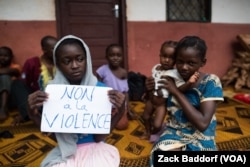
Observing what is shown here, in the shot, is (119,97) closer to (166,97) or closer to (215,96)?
(166,97)

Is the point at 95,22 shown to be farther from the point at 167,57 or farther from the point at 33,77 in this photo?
the point at 167,57

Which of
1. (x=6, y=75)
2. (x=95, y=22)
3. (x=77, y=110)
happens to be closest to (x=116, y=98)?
(x=77, y=110)

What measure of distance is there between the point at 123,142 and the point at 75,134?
1137 mm

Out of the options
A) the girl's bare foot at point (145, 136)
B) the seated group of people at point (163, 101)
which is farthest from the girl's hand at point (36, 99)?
the girl's bare foot at point (145, 136)

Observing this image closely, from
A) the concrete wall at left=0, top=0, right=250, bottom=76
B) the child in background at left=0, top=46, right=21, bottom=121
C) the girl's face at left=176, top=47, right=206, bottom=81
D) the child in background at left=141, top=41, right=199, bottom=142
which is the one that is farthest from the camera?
the concrete wall at left=0, top=0, right=250, bottom=76

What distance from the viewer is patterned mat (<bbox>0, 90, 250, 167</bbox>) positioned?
7.25 ft

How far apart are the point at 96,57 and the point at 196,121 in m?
3.14

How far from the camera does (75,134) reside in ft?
4.84

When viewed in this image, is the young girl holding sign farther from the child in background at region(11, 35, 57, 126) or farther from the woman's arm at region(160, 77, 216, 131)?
the child in background at region(11, 35, 57, 126)

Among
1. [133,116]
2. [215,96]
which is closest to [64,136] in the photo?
[215,96]

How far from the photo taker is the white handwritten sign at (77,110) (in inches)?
52.7

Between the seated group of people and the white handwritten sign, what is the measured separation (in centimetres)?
5

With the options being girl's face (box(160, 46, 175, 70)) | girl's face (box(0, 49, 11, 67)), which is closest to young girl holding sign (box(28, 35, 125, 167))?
girl's face (box(160, 46, 175, 70))

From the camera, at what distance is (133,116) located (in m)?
3.19
